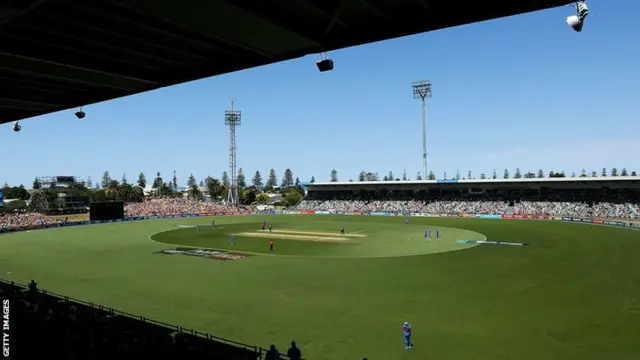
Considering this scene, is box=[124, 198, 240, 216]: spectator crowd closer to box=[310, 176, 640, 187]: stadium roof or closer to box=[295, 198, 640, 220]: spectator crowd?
box=[295, 198, 640, 220]: spectator crowd

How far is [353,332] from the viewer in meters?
19.9

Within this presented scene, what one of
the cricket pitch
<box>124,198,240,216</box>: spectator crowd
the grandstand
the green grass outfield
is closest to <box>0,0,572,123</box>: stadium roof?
the green grass outfield

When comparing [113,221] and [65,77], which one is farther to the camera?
[113,221]

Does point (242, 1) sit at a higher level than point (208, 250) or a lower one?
higher

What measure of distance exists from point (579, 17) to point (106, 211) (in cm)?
9067

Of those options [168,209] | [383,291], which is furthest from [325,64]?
[168,209]

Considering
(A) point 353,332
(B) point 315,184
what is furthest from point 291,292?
(B) point 315,184

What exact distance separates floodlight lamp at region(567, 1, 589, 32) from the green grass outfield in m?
12.7

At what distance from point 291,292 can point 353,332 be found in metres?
8.84

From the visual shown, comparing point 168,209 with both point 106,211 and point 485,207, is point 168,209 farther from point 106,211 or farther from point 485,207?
point 485,207

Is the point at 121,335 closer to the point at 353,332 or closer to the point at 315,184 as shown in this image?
the point at 353,332

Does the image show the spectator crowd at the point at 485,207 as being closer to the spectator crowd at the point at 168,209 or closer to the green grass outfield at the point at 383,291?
the spectator crowd at the point at 168,209

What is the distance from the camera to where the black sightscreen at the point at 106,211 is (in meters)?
84.4

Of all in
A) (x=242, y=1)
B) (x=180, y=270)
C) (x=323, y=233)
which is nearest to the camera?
(x=242, y=1)
